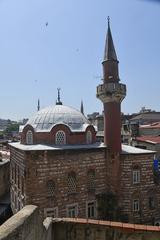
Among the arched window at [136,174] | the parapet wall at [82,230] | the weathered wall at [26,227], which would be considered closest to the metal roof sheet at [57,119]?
the arched window at [136,174]

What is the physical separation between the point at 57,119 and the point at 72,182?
16.4ft

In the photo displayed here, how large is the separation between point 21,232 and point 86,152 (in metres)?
11.8

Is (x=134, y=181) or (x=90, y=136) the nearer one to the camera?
(x=134, y=181)

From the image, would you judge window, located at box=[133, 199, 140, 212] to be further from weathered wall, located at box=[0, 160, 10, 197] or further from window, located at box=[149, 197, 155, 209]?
weathered wall, located at box=[0, 160, 10, 197]

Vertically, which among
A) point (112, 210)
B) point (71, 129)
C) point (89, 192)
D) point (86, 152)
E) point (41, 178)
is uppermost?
point (71, 129)

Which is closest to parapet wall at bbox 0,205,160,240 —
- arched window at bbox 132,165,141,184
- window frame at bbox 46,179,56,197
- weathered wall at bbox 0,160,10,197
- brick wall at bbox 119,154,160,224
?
window frame at bbox 46,179,56,197

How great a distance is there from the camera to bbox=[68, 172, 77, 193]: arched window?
54.7ft

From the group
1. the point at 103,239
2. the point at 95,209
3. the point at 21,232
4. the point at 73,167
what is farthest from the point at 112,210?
the point at 21,232

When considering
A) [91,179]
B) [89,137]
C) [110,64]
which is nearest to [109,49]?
[110,64]

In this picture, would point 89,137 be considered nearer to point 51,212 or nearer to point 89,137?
point 89,137

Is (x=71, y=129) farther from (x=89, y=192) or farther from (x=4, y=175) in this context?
(x=4, y=175)

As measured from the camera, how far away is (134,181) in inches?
716

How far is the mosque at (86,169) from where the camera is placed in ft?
51.7

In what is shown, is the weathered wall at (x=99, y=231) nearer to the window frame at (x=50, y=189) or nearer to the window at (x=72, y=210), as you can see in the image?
the window frame at (x=50, y=189)
